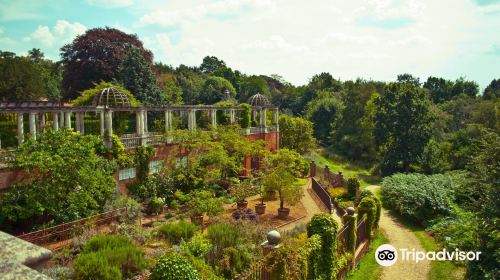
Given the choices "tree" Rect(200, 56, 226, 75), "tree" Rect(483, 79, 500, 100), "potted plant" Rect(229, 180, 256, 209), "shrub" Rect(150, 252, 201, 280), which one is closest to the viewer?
"shrub" Rect(150, 252, 201, 280)

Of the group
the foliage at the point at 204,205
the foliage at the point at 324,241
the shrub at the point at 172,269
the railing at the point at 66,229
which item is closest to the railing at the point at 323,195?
the foliage at the point at 204,205

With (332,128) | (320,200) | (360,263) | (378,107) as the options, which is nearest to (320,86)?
(332,128)

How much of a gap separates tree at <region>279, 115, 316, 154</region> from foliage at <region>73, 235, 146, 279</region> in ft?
100

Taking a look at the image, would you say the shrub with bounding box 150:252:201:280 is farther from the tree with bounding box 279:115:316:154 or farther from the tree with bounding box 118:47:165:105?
the tree with bounding box 279:115:316:154

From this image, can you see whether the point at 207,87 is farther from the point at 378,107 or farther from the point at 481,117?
the point at 481,117

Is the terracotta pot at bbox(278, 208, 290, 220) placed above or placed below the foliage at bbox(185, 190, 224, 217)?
below

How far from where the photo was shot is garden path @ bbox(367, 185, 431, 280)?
1483cm

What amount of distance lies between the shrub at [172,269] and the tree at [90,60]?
35459 mm

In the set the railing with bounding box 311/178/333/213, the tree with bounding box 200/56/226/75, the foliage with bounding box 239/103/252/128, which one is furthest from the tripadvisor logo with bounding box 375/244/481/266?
the tree with bounding box 200/56/226/75

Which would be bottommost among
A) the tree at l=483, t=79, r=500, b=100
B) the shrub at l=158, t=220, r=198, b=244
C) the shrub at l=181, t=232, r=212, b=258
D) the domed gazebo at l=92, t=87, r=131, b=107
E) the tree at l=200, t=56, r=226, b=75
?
the shrub at l=158, t=220, r=198, b=244

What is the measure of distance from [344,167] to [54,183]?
36400mm

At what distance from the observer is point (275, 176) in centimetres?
2258

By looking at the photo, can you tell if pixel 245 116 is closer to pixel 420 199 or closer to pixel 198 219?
pixel 198 219

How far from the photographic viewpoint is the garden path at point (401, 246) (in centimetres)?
1483
